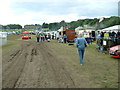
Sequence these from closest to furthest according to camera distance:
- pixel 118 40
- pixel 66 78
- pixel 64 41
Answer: pixel 66 78 → pixel 118 40 → pixel 64 41

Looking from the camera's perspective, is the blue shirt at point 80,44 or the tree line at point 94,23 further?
the tree line at point 94,23

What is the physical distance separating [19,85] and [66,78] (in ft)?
6.24

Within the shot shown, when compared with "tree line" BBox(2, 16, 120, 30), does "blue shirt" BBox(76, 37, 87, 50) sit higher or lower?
lower

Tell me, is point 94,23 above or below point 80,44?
above

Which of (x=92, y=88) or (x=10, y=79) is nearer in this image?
(x=92, y=88)

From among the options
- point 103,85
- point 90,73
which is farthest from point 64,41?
point 103,85

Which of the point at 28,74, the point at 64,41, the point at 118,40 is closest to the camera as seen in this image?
the point at 28,74

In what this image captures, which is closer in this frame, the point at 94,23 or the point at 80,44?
the point at 80,44

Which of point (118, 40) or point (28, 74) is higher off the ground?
point (118, 40)

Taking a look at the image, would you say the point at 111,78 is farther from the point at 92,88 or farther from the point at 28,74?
the point at 28,74

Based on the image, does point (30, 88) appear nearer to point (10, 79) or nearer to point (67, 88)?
point (67, 88)

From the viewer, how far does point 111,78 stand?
25.5 ft

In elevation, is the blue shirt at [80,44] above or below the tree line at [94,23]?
below

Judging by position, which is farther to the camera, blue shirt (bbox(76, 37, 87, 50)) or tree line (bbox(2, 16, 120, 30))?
tree line (bbox(2, 16, 120, 30))
